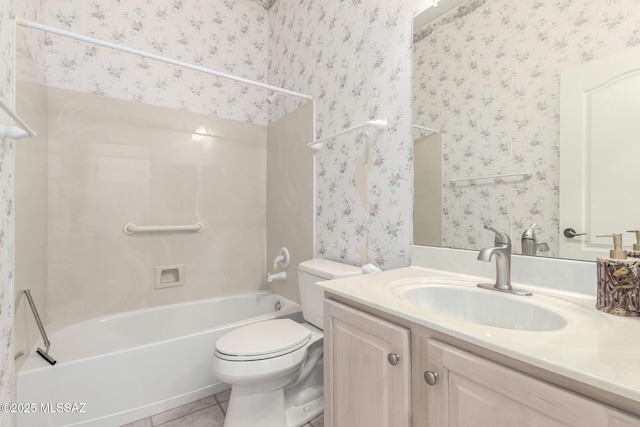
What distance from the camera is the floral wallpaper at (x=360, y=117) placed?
4.50ft

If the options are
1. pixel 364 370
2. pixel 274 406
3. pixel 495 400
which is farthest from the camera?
pixel 274 406

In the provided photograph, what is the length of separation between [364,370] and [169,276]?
1766 millimetres

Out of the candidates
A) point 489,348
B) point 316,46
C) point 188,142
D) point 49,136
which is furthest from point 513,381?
point 49,136

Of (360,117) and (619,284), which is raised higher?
(360,117)

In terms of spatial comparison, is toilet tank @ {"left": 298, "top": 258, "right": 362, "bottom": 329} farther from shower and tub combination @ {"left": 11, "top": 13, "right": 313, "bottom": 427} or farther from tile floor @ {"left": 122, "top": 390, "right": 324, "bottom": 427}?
tile floor @ {"left": 122, "top": 390, "right": 324, "bottom": 427}

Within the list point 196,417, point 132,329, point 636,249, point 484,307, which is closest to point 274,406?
point 196,417

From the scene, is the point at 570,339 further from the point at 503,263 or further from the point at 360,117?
the point at 360,117

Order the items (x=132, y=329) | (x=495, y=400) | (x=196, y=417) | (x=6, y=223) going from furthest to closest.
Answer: (x=132, y=329) < (x=196, y=417) < (x=6, y=223) < (x=495, y=400)

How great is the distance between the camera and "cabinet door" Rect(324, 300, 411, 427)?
75 cm

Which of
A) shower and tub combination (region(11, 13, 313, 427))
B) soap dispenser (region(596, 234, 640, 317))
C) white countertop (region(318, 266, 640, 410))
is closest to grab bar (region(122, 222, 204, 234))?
shower and tub combination (region(11, 13, 313, 427))

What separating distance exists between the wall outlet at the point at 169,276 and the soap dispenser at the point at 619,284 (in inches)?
87.9

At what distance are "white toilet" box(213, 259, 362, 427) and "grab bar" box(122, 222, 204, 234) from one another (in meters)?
0.98

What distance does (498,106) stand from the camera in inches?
41.0

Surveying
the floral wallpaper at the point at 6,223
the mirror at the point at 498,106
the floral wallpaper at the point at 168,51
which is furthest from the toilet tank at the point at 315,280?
the floral wallpaper at the point at 168,51
